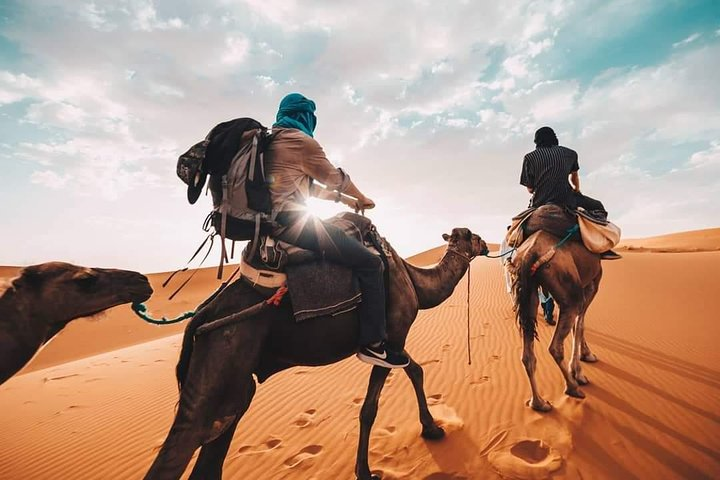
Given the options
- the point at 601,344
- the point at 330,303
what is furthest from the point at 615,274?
the point at 330,303

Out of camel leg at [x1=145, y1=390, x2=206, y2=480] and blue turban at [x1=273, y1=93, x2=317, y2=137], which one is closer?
camel leg at [x1=145, y1=390, x2=206, y2=480]

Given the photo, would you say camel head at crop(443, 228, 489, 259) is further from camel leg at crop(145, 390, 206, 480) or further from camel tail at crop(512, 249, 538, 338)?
camel leg at crop(145, 390, 206, 480)

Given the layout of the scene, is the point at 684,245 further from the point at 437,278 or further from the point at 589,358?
the point at 437,278

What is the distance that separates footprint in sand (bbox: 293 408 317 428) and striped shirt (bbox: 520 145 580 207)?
514 cm

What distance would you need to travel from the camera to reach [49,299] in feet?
7.55

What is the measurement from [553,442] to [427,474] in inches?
62.4

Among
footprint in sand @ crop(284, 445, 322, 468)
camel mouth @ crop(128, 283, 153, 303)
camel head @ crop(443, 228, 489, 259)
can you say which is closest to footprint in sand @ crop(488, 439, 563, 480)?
footprint in sand @ crop(284, 445, 322, 468)

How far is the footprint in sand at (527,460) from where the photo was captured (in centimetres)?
346

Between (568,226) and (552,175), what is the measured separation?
0.87 m

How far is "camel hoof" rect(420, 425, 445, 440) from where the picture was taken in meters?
4.21

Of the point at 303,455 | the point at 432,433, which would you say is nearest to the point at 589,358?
the point at 432,433

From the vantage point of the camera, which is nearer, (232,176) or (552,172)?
(232,176)

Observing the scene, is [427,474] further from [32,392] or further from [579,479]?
[32,392]

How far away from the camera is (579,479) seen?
3.33 metres
